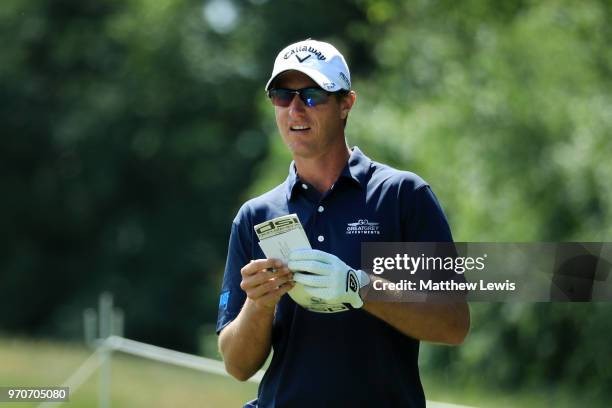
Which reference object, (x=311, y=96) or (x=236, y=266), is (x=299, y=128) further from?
(x=236, y=266)

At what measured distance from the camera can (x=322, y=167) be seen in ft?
12.2

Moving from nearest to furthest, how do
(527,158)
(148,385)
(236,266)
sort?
1. (236,266)
2. (148,385)
3. (527,158)

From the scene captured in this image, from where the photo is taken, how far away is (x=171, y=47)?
31.2 metres

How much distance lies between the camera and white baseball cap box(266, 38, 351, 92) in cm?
366

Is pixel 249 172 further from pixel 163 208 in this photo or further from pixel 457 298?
pixel 457 298

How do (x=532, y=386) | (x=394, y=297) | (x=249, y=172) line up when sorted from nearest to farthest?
(x=394, y=297), (x=532, y=386), (x=249, y=172)

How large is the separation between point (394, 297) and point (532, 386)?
420 inches

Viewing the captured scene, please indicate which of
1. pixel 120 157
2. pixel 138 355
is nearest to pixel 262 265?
pixel 138 355

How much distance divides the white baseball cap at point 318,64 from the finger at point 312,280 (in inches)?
26.5

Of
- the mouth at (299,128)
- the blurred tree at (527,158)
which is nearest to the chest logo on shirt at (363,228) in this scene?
the mouth at (299,128)

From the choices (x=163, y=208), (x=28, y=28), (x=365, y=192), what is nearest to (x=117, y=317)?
(x=365, y=192)

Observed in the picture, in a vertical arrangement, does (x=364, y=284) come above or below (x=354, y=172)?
below

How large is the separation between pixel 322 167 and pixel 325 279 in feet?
1.91

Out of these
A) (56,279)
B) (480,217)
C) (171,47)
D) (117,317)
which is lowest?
(117,317)
